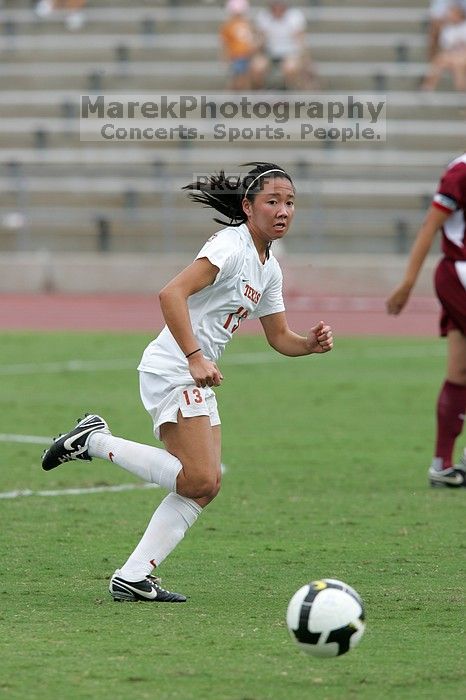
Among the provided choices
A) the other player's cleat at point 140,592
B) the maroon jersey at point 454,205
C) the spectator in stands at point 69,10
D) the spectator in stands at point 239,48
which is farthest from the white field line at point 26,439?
the spectator in stands at point 69,10

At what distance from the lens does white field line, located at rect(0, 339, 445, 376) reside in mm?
15094

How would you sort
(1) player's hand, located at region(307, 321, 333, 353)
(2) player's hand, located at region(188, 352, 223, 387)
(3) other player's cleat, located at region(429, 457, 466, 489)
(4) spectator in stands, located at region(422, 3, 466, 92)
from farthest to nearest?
(4) spectator in stands, located at region(422, 3, 466, 92), (3) other player's cleat, located at region(429, 457, 466, 489), (1) player's hand, located at region(307, 321, 333, 353), (2) player's hand, located at region(188, 352, 223, 387)

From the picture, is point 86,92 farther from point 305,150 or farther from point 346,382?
point 346,382

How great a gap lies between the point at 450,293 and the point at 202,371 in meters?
3.65

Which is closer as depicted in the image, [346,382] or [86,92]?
[346,382]

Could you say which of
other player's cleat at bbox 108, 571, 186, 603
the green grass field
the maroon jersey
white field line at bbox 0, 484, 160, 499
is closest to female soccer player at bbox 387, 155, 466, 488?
the maroon jersey

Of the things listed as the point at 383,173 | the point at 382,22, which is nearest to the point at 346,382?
the point at 383,173

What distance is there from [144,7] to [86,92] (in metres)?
3.14

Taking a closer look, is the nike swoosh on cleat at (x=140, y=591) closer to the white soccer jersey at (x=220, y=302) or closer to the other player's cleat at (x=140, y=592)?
the other player's cleat at (x=140, y=592)

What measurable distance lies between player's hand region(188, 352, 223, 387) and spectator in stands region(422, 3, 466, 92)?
2126 centimetres

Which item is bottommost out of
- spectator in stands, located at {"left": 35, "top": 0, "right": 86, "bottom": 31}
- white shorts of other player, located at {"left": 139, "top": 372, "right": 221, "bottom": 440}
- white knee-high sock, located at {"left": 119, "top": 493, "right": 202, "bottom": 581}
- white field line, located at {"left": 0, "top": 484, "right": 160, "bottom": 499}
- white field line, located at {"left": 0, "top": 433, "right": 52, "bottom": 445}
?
white field line, located at {"left": 0, "top": 433, "right": 52, "bottom": 445}

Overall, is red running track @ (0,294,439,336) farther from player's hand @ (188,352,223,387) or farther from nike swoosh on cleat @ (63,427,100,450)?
player's hand @ (188,352,223,387)

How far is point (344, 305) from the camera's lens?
22.4 meters

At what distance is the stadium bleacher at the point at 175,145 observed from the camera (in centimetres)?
2539
